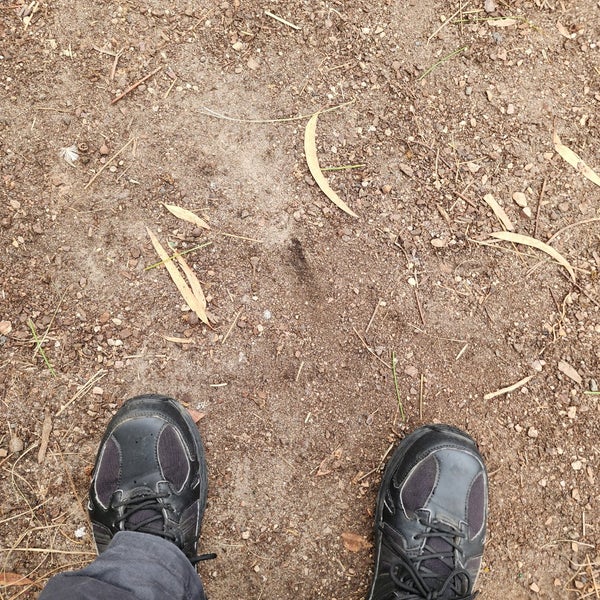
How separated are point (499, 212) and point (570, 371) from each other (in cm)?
78

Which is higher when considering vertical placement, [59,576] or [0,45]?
[0,45]

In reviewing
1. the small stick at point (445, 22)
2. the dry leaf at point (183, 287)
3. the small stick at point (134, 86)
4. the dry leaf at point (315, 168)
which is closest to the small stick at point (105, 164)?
the small stick at point (134, 86)

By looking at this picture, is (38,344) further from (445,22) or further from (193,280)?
(445,22)

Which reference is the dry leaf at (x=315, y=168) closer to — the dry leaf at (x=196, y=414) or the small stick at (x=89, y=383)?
the dry leaf at (x=196, y=414)

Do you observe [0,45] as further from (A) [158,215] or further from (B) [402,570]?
(B) [402,570]

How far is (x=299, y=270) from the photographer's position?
7.82ft

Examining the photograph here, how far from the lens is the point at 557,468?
2.36 m

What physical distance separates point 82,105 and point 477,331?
6.70 feet

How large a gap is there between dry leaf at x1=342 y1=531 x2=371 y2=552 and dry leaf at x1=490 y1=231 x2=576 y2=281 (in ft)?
4.81

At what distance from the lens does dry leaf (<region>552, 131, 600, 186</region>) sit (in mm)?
2494

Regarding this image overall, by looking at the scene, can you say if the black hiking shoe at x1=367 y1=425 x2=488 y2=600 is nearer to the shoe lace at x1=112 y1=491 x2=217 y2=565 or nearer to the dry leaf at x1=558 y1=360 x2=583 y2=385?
the dry leaf at x1=558 y1=360 x2=583 y2=385

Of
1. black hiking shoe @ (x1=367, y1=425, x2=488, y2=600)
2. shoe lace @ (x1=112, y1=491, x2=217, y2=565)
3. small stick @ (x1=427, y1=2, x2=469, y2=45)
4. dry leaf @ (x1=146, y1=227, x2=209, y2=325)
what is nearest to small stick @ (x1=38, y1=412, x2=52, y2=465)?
shoe lace @ (x1=112, y1=491, x2=217, y2=565)

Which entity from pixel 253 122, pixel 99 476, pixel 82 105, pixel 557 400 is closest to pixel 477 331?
pixel 557 400

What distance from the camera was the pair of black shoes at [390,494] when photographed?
89.0 inches
